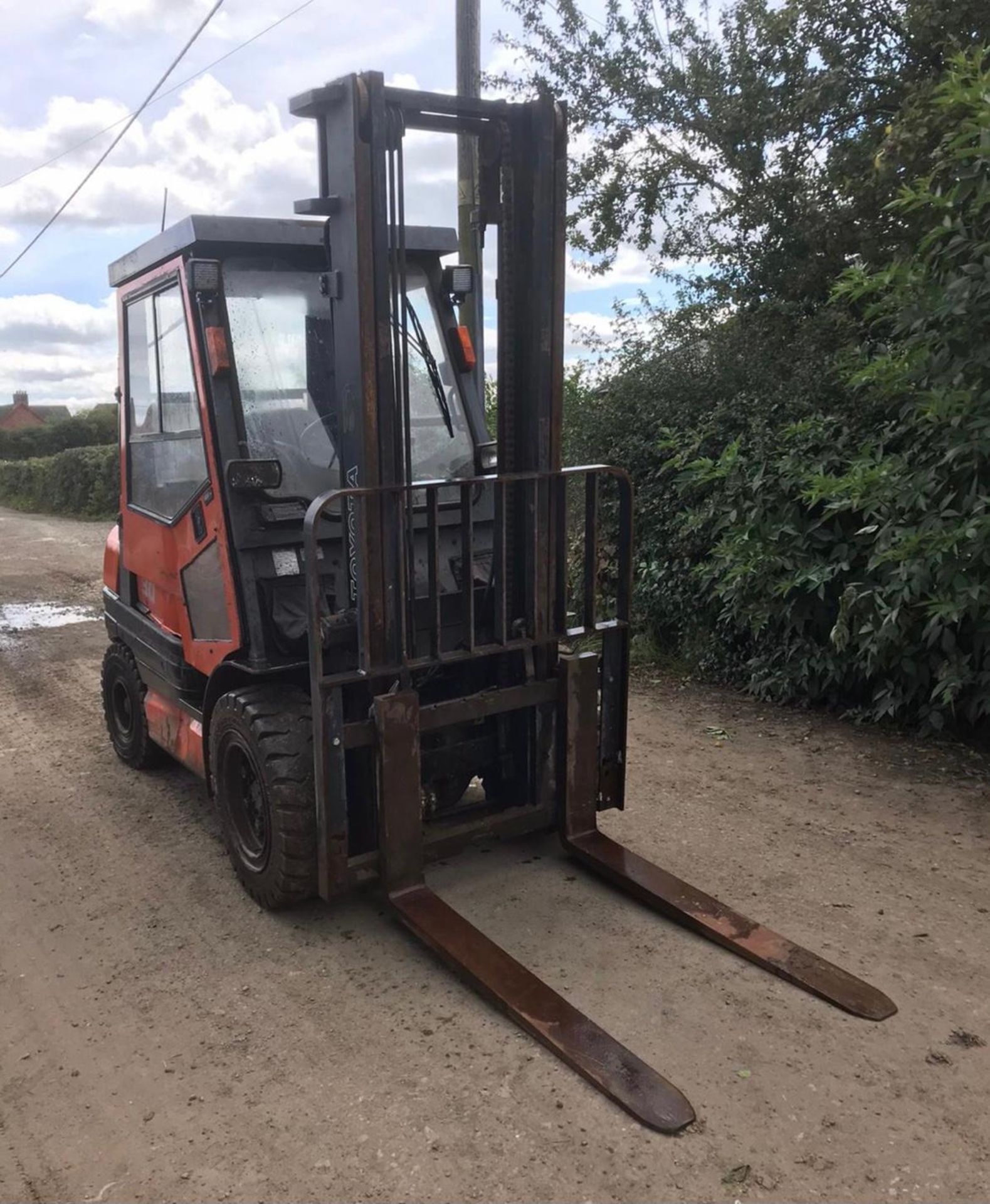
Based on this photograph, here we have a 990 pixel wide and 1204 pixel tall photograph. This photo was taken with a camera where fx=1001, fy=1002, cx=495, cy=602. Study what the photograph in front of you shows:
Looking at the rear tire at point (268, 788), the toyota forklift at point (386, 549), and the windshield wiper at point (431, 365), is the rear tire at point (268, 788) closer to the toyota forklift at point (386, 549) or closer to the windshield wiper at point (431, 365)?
the toyota forklift at point (386, 549)

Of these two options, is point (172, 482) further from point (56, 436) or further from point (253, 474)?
point (56, 436)

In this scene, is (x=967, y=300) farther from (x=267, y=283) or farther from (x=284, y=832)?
(x=284, y=832)

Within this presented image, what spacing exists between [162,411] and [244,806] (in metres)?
1.87

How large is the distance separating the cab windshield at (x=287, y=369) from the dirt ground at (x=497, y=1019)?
179cm

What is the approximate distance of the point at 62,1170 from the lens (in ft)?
8.54

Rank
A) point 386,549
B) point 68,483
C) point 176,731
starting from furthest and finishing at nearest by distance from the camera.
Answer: point 68,483, point 176,731, point 386,549

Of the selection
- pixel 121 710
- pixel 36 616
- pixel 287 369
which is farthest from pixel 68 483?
pixel 287 369

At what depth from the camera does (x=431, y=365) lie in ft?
13.6

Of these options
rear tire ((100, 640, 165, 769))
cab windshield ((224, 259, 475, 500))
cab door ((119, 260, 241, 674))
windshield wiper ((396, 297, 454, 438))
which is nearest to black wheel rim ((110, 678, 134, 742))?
rear tire ((100, 640, 165, 769))

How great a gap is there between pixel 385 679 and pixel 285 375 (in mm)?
1341

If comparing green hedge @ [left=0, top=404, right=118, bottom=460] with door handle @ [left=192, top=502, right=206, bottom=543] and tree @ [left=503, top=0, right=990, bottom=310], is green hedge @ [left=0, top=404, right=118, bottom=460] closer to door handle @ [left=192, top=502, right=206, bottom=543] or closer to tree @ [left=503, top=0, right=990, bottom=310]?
tree @ [left=503, top=0, right=990, bottom=310]

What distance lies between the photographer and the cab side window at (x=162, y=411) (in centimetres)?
425

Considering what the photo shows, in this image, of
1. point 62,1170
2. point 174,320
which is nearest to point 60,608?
point 174,320

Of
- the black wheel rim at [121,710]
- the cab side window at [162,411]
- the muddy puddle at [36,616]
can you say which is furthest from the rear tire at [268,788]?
the muddy puddle at [36,616]
